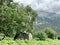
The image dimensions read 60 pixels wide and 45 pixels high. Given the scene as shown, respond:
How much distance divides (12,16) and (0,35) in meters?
5.98

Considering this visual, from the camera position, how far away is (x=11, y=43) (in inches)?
976

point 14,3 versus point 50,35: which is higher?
point 14,3

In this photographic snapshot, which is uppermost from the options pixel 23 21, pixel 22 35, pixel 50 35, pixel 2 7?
pixel 2 7

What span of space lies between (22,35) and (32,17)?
748 inches

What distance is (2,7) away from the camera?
61750 millimetres

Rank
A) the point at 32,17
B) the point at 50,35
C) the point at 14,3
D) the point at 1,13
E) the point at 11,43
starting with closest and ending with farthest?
the point at 11,43 < the point at 1,13 < the point at 14,3 < the point at 32,17 < the point at 50,35

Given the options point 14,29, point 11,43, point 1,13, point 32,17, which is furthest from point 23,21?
point 11,43

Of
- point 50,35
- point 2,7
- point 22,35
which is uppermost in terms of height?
point 2,7

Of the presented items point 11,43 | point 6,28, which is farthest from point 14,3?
point 11,43

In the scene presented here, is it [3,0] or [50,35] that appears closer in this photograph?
[3,0]

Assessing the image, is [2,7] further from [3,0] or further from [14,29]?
[14,29]

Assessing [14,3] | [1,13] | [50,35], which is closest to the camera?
[1,13]

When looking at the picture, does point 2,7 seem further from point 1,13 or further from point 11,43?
point 11,43

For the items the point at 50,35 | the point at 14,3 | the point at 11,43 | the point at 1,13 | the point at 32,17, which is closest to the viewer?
the point at 11,43
